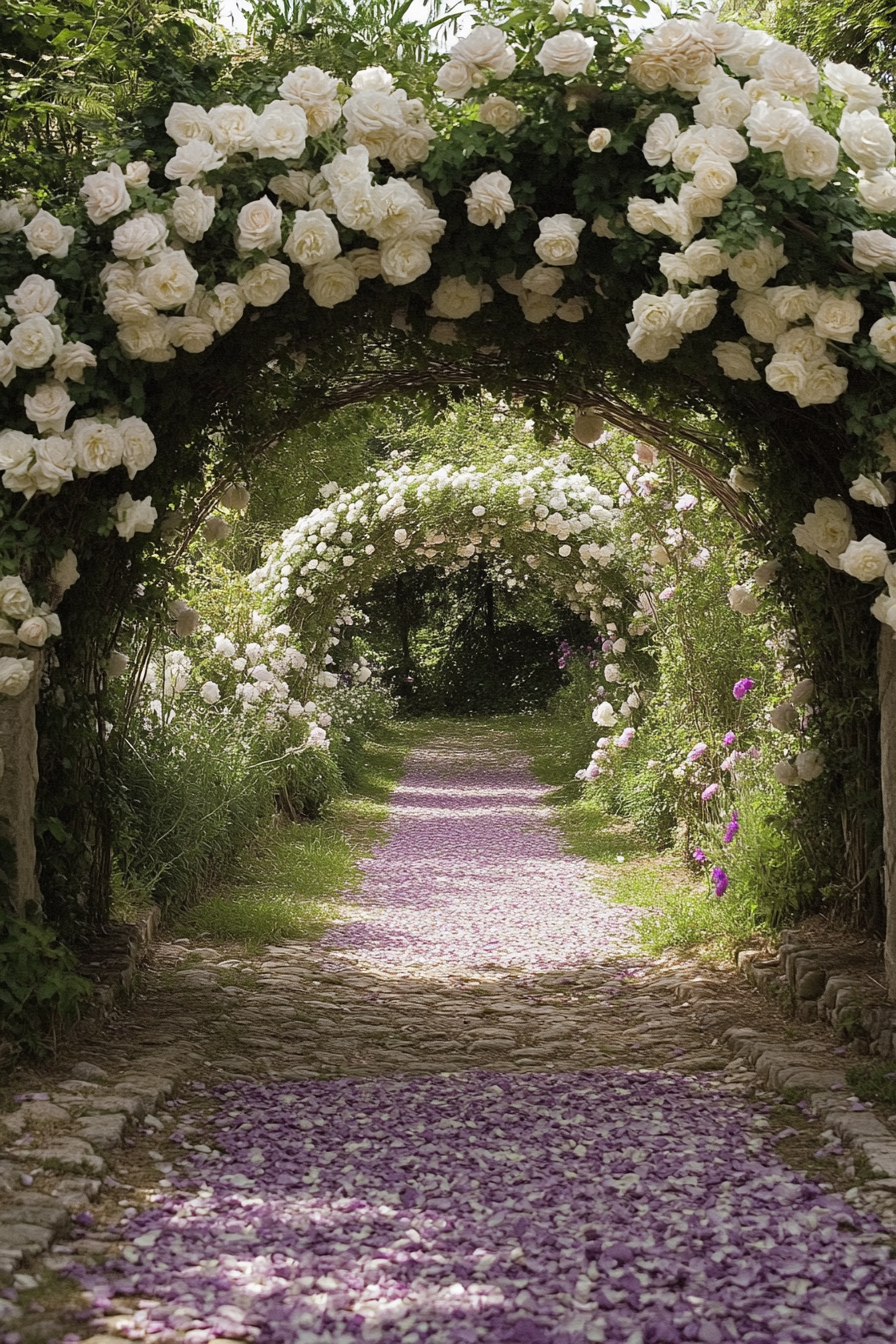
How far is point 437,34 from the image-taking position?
4.38 m

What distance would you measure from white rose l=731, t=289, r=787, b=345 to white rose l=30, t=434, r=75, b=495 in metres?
1.80

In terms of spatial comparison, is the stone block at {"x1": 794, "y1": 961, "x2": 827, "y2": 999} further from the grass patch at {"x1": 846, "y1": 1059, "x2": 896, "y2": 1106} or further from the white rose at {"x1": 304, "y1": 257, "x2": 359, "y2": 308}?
the white rose at {"x1": 304, "y1": 257, "x2": 359, "y2": 308}

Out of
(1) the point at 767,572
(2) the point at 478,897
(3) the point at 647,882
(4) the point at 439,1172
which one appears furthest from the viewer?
(2) the point at 478,897

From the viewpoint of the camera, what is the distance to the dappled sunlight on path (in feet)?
19.2

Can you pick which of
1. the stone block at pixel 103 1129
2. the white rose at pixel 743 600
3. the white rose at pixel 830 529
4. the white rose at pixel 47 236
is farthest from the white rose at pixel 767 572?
the stone block at pixel 103 1129

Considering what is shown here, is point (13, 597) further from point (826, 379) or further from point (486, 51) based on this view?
point (826, 379)

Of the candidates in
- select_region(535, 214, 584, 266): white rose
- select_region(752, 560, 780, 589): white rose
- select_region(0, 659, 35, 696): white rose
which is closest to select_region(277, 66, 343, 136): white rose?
select_region(535, 214, 584, 266): white rose

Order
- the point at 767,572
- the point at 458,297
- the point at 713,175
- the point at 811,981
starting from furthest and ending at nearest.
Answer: the point at 767,572
the point at 811,981
the point at 458,297
the point at 713,175

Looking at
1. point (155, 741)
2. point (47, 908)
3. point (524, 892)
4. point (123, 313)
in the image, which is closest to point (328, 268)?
point (123, 313)

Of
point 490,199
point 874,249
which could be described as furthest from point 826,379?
point 490,199

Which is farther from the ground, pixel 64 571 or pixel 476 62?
pixel 476 62

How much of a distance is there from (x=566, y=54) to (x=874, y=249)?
3.08ft

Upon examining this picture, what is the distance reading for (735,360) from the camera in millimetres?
3537

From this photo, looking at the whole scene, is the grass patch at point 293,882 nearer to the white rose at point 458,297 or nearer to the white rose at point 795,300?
the white rose at point 458,297
